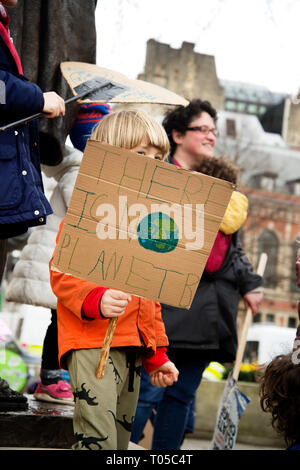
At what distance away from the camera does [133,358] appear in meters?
2.45

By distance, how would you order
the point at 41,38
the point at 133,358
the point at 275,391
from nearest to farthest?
the point at 275,391 < the point at 133,358 < the point at 41,38

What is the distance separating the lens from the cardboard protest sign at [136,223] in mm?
2193

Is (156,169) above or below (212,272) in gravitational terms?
above

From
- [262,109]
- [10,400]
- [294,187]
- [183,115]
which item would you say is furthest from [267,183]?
[10,400]

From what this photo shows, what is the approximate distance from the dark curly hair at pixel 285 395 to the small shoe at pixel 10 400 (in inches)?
47.0

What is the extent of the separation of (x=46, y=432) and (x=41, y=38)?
184 cm

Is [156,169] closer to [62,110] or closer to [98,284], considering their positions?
[98,284]

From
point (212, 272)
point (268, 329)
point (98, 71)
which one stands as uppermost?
point (98, 71)

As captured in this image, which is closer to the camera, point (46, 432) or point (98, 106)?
point (46, 432)

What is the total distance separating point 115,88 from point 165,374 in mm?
1216

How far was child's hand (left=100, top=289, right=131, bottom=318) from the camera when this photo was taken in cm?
218

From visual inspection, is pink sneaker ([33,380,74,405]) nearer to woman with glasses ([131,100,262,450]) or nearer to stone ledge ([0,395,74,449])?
stone ledge ([0,395,74,449])

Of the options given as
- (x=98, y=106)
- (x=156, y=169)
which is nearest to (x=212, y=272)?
(x=98, y=106)
